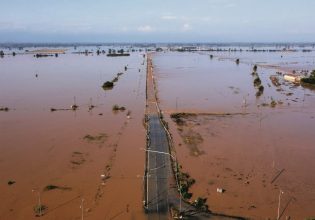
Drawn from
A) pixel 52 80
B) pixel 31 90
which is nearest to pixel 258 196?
pixel 31 90

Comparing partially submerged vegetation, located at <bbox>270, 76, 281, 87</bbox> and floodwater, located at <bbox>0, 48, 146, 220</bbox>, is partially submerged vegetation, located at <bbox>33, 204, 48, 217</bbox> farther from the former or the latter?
partially submerged vegetation, located at <bbox>270, 76, 281, 87</bbox>

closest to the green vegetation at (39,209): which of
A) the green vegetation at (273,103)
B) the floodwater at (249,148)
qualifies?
the floodwater at (249,148)

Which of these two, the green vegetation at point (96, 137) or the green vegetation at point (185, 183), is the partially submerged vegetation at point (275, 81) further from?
the green vegetation at point (185, 183)

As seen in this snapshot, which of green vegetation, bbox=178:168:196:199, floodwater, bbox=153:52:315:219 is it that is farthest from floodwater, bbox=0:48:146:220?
floodwater, bbox=153:52:315:219

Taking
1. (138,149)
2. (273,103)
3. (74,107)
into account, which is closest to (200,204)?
(138,149)

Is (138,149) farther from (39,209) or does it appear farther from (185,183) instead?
(39,209)

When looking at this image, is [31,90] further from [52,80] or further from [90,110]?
[90,110]
